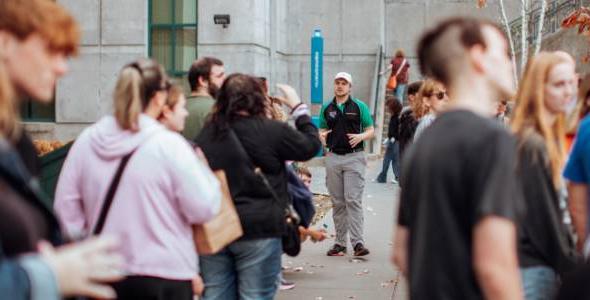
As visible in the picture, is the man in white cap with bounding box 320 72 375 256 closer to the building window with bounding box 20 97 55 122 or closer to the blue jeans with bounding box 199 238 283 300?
the blue jeans with bounding box 199 238 283 300

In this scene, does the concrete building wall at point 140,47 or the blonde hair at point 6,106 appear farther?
the concrete building wall at point 140,47

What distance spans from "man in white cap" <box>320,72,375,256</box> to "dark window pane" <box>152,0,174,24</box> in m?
9.89

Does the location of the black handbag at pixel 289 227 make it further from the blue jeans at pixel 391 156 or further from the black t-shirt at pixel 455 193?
the blue jeans at pixel 391 156

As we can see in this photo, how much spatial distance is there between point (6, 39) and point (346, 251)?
8651mm

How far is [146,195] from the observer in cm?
433

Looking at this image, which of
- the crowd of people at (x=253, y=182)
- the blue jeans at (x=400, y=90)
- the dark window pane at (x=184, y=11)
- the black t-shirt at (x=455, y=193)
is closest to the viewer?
the crowd of people at (x=253, y=182)

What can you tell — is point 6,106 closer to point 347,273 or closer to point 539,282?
point 539,282

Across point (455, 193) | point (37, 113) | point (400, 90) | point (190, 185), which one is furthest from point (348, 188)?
Answer: point (400, 90)

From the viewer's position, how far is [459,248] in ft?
10.2

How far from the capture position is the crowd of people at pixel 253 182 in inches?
103

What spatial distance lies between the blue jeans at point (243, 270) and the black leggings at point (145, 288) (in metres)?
1.26

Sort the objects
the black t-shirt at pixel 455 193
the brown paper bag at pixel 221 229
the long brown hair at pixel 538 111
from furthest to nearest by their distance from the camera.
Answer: the brown paper bag at pixel 221 229
the long brown hair at pixel 538 111
the black t-shirt at pixel 455 193

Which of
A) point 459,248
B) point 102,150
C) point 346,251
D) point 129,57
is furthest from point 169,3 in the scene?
point 459,248

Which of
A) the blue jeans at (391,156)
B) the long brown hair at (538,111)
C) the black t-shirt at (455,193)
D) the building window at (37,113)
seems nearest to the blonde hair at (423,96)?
the long brown hair at (538,111)
